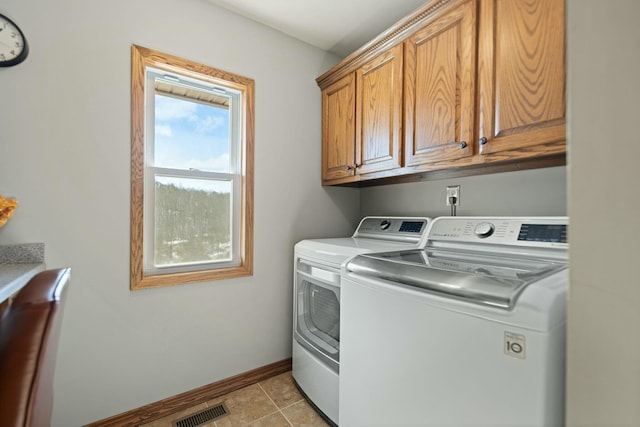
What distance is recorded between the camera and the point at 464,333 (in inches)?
34.5

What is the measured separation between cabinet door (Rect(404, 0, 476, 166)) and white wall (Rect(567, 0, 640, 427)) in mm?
861

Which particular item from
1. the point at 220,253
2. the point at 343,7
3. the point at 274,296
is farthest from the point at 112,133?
the point at 343,7

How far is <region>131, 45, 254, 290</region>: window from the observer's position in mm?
1630

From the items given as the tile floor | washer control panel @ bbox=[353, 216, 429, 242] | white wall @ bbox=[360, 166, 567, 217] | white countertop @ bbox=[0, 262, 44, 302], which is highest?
white wall @ bbox=[360, 166, 567, 217]

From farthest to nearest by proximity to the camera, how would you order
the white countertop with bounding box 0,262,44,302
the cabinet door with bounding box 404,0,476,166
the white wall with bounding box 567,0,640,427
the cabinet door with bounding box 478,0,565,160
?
1. the cabinet door with bounding box 404,0,476,166
2. the cabinet door with bounding box 478,0,565,160
3. the white countertop with bounding box 0,262,44,302
4. the white wall with bounding box 567,0,640,427

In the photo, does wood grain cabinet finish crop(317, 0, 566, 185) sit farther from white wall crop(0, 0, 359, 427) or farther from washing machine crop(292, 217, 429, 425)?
white wall crop(0, 0, 359, 427)

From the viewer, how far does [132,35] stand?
5.22ft

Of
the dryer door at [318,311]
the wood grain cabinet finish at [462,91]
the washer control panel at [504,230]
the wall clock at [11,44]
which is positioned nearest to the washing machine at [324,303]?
the dryer door at [318,311]

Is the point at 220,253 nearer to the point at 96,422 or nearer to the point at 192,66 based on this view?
the point at 96,422

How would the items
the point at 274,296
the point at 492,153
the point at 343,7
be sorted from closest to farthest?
the point at 492,153, the point at 343,7, the point at 274,296

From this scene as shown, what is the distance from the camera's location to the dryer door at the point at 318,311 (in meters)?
1.60

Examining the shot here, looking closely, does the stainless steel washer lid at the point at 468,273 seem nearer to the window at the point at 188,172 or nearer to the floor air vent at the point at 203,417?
the window at the point at 188,172

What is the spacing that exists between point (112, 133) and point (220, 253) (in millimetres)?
958

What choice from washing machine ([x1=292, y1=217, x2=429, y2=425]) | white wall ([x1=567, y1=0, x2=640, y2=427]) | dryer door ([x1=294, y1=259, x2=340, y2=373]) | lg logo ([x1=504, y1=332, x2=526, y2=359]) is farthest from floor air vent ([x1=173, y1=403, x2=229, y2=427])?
white wall ([x1=567, y1=0, x2=640, y2=427])
